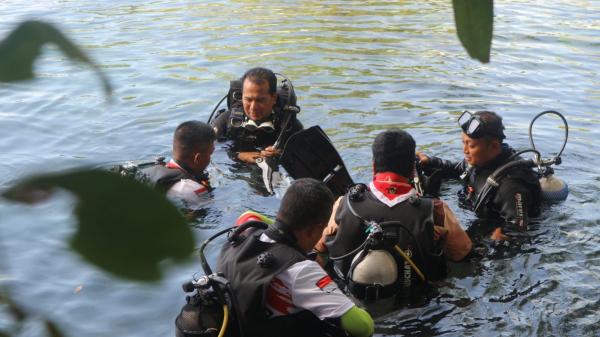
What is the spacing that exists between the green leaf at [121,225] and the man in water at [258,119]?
19.6ft

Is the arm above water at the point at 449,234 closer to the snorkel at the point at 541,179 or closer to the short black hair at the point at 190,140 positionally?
the snorkel at the point at 541,179

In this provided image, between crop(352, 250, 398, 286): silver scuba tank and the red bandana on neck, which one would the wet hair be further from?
crop(352, 250, 398, 286): silver scuba tank

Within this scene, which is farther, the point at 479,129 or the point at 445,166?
the point at 445,166

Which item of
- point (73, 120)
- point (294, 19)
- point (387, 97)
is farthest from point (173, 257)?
point (294, 19)

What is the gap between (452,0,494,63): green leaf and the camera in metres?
0.37

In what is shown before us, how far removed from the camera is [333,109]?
26.3 ft

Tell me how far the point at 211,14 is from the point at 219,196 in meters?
→ 7.54

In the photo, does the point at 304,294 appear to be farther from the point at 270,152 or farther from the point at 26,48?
the point at 26,48

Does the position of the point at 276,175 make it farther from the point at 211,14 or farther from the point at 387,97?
the point at 211,14

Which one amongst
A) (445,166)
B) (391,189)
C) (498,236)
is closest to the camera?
(391,189)

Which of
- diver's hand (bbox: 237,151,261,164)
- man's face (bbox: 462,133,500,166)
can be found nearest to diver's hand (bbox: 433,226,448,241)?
man's face (bbox: 462,133,500,166)

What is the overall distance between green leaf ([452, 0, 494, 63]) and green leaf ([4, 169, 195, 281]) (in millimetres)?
163

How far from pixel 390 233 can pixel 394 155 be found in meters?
0.54

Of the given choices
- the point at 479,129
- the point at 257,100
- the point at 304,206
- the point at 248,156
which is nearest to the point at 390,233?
the point at 304,206
